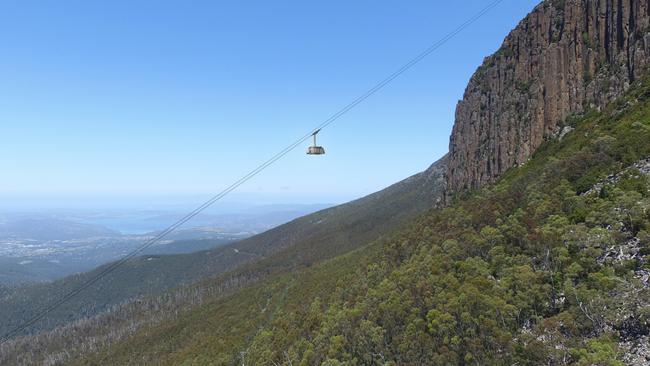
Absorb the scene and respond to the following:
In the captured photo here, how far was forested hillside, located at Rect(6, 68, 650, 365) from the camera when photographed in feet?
96.2

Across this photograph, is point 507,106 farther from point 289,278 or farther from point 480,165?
point 289,278

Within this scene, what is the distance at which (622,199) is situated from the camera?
38625 mm

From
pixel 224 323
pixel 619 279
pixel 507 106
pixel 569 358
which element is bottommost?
pixel 224 323

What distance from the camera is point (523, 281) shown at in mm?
37875

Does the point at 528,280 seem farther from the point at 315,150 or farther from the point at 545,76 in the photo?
the point at 545,76

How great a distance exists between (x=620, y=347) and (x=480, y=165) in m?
84.1

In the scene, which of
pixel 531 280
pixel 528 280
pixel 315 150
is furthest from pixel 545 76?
pixel 315 150

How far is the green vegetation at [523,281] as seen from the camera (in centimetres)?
2986

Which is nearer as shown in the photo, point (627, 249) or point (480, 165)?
point (627, 249)

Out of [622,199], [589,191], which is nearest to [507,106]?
[589,191]

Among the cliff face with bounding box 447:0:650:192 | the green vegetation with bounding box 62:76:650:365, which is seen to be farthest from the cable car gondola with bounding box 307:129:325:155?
the cliff face with bounding box 447:0:650:192

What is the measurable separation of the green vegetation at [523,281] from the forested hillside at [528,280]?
139 millimetres

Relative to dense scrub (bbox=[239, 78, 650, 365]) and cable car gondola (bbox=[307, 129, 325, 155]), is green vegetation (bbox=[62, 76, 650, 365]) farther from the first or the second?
cable car gondola (bbox=[307, 129, 325, 155])

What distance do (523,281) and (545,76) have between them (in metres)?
65.6
